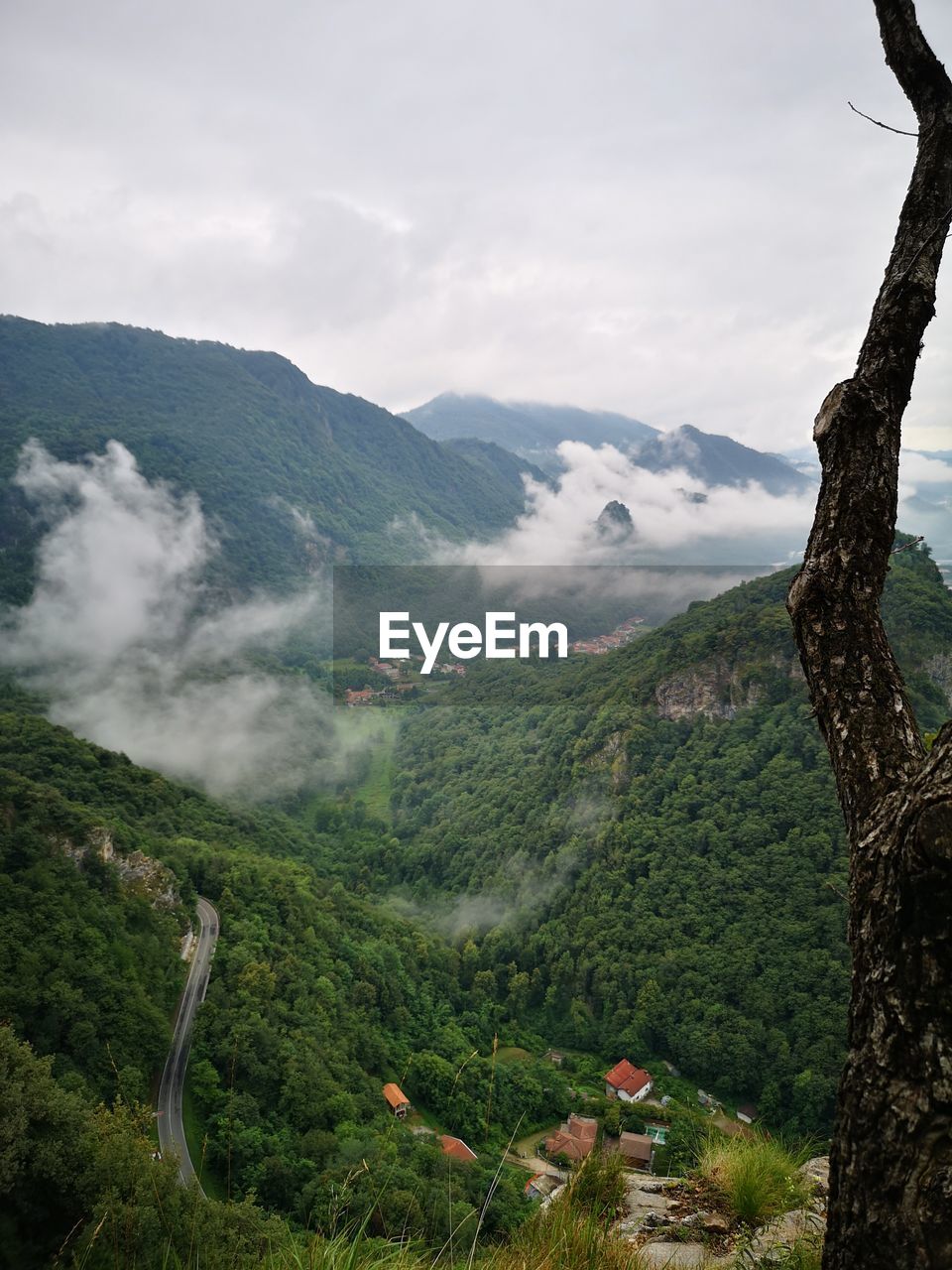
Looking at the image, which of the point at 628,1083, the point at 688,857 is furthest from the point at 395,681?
the point at 628,1083

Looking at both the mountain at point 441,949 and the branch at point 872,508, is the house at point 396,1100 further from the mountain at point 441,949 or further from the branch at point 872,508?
the branch at point 872,508

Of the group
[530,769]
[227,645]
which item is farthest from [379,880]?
[227,645]

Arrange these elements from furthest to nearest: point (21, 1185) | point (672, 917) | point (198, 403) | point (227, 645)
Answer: point (198, 403) → point (227, 645) → point (672, 917) → point (21, 1185)

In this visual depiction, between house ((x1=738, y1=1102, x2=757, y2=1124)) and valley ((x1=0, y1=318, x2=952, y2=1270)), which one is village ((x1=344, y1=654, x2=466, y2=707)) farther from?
house ((x1=738, y1=1102, x2=757, y2=1124))

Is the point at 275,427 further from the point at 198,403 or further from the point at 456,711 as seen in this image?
the point at 456,711

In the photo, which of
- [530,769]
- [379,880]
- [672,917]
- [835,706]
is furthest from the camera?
[530,769]

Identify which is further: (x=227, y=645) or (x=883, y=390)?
(x=227, y=645)

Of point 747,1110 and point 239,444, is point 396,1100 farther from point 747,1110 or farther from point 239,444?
point 239,444
